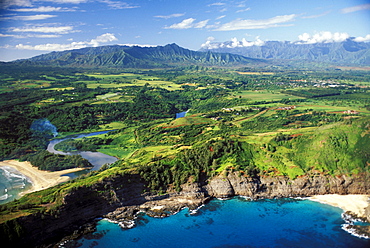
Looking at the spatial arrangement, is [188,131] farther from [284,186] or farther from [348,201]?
[348,201]

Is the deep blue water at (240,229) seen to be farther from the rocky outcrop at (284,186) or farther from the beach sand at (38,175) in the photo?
the beach sand at (38,175)

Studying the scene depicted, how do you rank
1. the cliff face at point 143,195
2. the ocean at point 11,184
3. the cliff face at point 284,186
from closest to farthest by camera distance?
1. the cliff face at point 143,195
2. the cliff face at point 284,186
3. the ocean at point 11,184

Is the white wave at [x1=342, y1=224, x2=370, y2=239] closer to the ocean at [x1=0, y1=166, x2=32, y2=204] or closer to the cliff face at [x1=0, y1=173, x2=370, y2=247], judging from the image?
the cliff face at [x1=0, y1=173, x2=370, y2=247]

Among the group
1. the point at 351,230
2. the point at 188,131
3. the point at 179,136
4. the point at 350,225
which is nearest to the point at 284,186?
the point at 350,225

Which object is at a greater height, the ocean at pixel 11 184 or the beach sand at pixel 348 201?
the ocean at pixel 11 184

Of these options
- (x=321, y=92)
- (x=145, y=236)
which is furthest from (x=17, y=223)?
(x=321, y=92)

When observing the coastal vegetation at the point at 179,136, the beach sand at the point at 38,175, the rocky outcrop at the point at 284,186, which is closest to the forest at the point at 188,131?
the coastal vegetation at the point at 179,136

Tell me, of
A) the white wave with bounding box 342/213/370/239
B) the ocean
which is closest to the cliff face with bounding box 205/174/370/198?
the white wave with bounding box 342/213/370/239
